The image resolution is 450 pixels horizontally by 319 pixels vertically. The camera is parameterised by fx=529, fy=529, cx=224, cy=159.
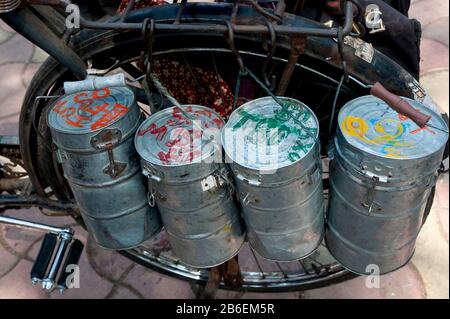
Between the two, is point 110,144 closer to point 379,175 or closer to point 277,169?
point 277,169

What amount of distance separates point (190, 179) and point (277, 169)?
0.26 metres

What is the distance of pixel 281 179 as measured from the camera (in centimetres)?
148

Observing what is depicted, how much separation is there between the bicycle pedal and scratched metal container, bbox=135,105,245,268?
62cm

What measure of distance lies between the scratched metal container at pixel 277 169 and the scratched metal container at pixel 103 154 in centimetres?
32

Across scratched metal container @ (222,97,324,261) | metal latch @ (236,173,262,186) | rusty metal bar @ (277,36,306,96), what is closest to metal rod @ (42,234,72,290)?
scratched metal container @ (222,97,324,261)

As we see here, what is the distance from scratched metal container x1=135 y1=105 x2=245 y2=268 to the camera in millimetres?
1536

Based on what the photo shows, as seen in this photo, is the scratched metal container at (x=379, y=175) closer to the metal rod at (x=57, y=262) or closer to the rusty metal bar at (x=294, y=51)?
the rusty metal bar at (x=294, y=51)

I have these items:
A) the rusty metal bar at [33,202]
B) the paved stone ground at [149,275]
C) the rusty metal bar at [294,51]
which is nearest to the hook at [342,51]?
the rusty metal bar at [294,51]

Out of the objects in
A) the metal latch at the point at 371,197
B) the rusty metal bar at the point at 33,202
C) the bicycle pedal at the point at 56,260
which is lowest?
the bicycle pedal at the point at 56,260

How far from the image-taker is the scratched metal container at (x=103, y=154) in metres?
1.57

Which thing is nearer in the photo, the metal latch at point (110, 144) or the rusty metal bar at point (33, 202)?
the metal latch at point (110, 144)

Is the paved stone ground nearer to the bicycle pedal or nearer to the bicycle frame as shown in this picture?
the bicycle pedal

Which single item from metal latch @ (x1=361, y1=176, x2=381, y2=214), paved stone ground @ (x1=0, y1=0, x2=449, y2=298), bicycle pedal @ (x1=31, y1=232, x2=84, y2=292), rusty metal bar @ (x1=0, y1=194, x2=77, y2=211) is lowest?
paved stone ground @ (x1=0, y1=0, x2=449, y2=298)
